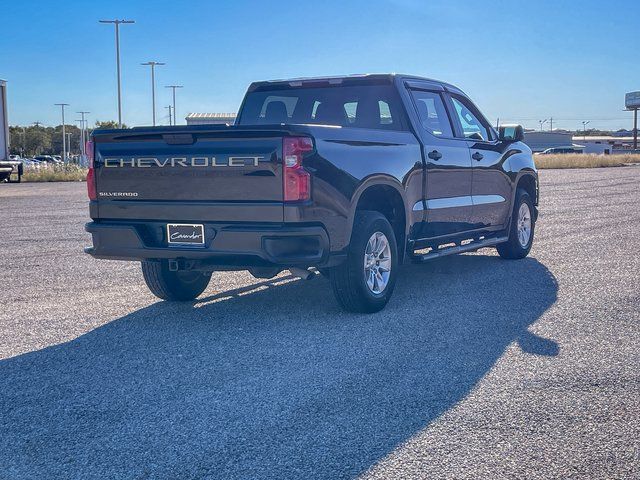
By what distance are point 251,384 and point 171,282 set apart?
2752mm

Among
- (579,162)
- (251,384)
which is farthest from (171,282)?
(579,162)

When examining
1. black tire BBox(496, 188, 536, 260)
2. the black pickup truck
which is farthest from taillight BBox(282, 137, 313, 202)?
black tire BBox(496, 188, 536, 260)

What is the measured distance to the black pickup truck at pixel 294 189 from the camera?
6070 mm

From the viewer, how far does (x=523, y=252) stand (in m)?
10.2

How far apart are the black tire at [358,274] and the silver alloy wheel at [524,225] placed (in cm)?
370

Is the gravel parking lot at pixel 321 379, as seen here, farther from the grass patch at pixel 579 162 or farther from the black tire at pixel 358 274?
the grass patch at pixel 579 162

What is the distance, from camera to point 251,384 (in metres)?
4.95

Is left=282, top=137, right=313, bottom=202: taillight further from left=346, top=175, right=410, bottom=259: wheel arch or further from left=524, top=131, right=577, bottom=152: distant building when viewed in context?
left=524, top=131, right=577, bottom=152: distant building

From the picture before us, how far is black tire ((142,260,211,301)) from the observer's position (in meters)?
7.35

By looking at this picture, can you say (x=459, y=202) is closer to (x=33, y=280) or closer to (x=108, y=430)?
(x=33, y=280)

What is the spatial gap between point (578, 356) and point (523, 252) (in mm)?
4794

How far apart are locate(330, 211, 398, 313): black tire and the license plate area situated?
3.73ft

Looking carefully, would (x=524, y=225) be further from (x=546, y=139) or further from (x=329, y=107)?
(x=546, y=139)

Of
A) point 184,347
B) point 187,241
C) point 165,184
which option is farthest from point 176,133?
point 184,347
